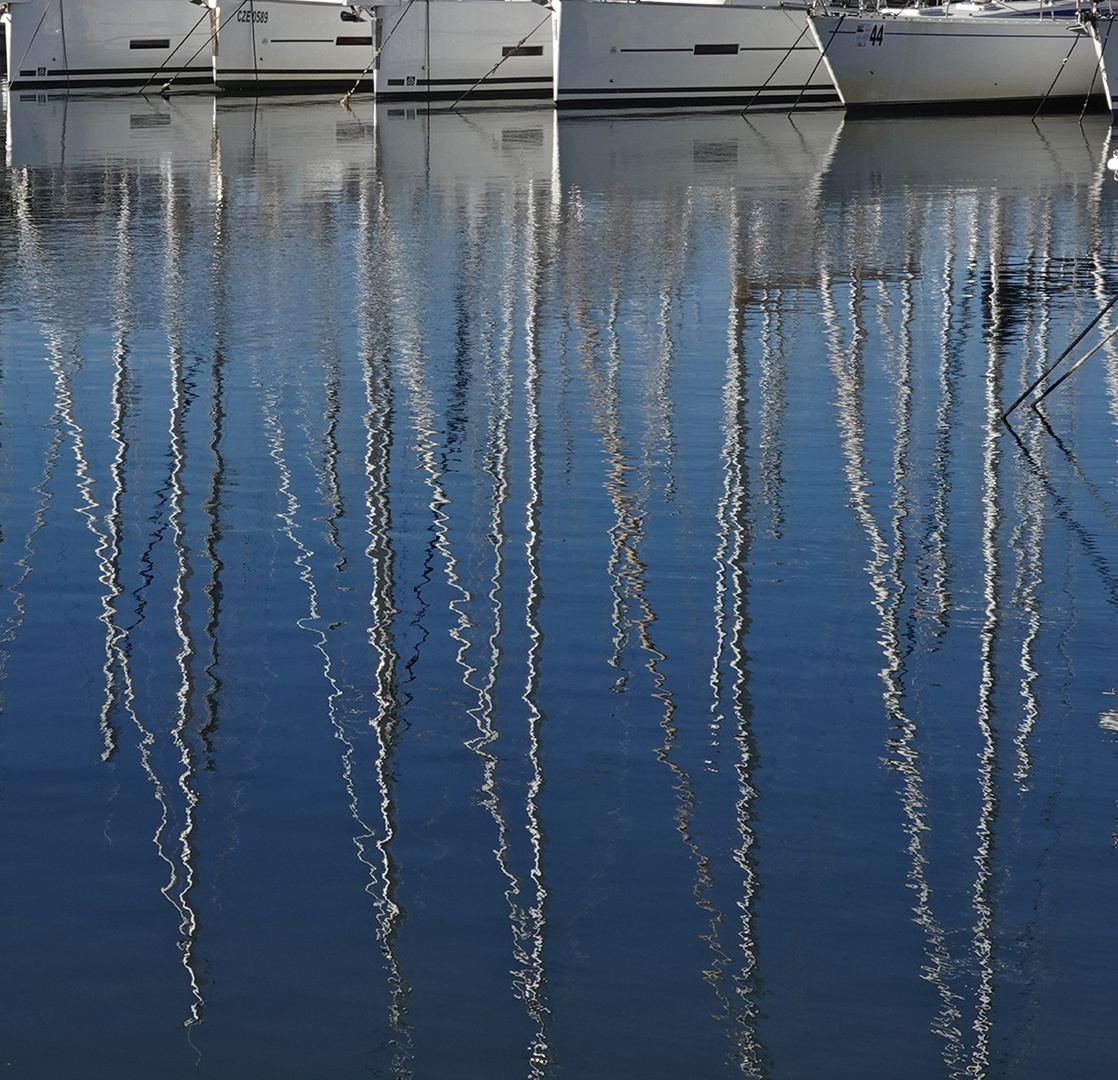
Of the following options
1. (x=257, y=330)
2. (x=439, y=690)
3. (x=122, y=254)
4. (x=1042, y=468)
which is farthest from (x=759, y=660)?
(x=122, y=254)

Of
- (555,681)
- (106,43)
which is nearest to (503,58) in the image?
(106,43)

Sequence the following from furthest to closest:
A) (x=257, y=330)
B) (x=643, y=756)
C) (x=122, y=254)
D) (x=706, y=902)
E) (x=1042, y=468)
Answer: (x=122, y=254) < (x=257, y=330) < (x=1042, y=468) < (x=643, y=756) < (x=706, y=902)

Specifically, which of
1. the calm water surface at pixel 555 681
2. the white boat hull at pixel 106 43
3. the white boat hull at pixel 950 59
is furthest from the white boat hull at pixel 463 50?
the calm water surface at pixel 555 681

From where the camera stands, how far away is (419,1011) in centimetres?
571

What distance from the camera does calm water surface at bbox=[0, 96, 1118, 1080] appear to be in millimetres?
5785

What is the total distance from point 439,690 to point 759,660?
4.81 ft

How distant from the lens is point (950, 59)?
4538cm

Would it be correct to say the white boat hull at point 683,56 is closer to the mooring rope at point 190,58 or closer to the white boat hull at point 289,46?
the white boat hull at point 289,46

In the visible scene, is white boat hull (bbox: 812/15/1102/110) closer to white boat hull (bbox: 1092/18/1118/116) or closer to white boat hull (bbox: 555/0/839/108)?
white boat hull (bbox: 1092/18/1118/116)

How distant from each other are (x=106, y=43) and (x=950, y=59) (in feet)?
79.3

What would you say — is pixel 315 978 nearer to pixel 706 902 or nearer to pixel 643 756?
pixel 706 902

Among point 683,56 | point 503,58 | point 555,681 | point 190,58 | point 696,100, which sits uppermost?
point 190,58

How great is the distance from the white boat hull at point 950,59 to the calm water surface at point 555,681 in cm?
2852

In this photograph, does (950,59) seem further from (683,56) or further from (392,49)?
(392,49)
